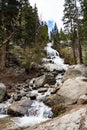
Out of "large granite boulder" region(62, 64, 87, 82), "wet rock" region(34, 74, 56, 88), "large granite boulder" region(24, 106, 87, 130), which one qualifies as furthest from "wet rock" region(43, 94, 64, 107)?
"large granite boulder" region(24, 106, 87, 130)

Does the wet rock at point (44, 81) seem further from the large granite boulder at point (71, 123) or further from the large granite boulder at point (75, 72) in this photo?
the large granite boulder at point (71, 123)

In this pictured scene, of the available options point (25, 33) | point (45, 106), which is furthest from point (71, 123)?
point (25, 33)

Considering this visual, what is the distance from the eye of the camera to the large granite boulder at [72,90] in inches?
621

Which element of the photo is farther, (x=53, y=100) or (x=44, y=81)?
(x=44, y=81)

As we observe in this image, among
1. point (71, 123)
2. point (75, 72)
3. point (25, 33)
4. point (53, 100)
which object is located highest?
point (25, 33)

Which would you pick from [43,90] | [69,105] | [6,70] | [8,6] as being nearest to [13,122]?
[69,105]

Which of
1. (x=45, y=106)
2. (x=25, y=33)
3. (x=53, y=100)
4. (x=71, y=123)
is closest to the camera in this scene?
(x=71, y=123)

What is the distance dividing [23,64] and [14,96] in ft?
33.9

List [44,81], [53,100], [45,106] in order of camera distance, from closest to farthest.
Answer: [53,100] < [45,106] < [44,81]

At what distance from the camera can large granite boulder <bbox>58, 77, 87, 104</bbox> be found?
51.7 feet

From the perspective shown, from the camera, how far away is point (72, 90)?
16469 millimetres

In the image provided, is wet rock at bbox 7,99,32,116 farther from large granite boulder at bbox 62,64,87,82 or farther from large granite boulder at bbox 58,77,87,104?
large granite boulder at bbox 62,64,87,82

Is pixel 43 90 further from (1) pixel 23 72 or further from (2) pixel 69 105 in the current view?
(1) pixel 23 72

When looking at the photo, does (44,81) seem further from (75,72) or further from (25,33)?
(25,33)
